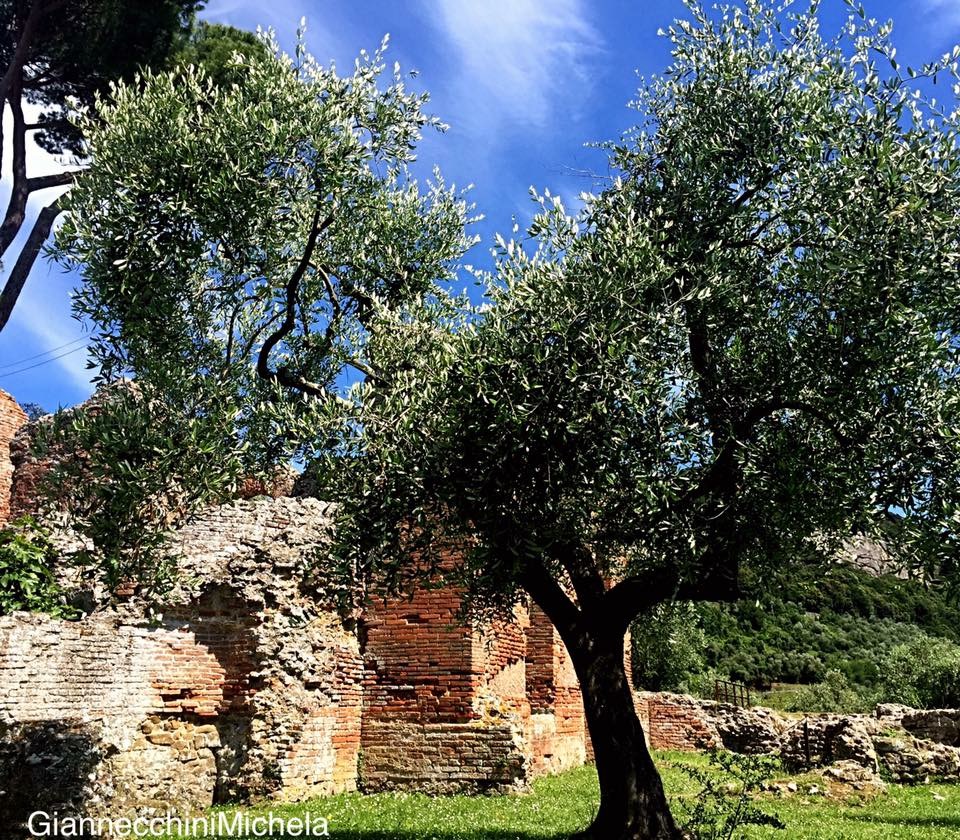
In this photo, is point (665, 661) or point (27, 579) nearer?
point (27, 579)

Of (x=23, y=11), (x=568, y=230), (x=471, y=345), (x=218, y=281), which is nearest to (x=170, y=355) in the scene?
(x=218, y=281)

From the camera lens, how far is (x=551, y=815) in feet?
36.8

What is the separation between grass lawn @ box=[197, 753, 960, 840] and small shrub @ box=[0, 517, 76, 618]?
13.6 ft

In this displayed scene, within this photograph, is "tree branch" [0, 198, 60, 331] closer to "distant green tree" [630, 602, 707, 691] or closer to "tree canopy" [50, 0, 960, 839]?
"tree canopy" [50, 0, 960, 839]

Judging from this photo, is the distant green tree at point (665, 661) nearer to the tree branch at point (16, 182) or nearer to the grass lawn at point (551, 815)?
the grass lawn at point (551, 815)

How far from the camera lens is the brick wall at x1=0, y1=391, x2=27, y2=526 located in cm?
2184

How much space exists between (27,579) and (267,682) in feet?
11.8

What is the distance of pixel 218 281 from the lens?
31.6 feet

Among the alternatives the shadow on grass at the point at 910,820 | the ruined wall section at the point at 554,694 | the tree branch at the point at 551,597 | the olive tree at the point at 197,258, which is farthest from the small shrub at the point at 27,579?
the shadow on grass at the point at 910,820

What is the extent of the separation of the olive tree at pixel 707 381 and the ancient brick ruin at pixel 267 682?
2296mm

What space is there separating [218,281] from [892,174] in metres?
7.04

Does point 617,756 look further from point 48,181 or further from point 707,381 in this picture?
point 48,181

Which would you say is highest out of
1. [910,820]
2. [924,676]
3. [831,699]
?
[924,676]

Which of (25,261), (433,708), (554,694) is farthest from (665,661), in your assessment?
(25,261)
